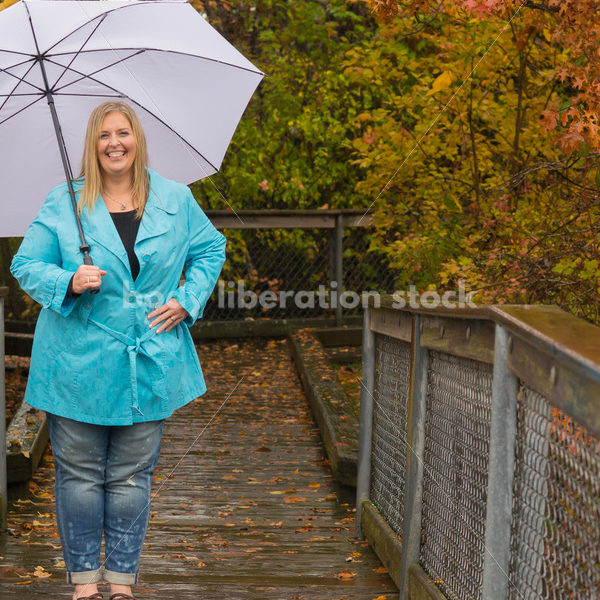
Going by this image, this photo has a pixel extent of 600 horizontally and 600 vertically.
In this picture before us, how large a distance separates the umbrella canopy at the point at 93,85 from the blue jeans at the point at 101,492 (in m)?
1.27

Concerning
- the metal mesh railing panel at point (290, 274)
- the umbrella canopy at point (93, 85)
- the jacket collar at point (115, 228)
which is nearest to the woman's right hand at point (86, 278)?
the jacket collar at point (115, 228)

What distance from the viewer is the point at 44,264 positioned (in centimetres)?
339

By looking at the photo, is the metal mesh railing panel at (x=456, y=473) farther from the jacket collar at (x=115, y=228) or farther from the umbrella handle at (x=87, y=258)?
the umbrella handle at (x=87, y=258)

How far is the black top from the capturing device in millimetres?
3436

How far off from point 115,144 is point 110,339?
28.2 inches

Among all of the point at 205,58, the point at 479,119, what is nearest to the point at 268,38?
the point at 479,119

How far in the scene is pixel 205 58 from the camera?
452 cm

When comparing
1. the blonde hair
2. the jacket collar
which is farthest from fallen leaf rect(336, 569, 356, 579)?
the blonde hair

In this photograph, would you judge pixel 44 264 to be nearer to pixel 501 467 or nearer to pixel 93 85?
pixel 93 85

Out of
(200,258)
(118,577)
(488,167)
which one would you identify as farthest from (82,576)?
(488,167)

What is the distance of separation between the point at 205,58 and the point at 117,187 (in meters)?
1.26

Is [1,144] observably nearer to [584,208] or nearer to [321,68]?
[584,208]

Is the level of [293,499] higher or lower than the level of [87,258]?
lower

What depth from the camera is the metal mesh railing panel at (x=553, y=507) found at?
6.08ft
